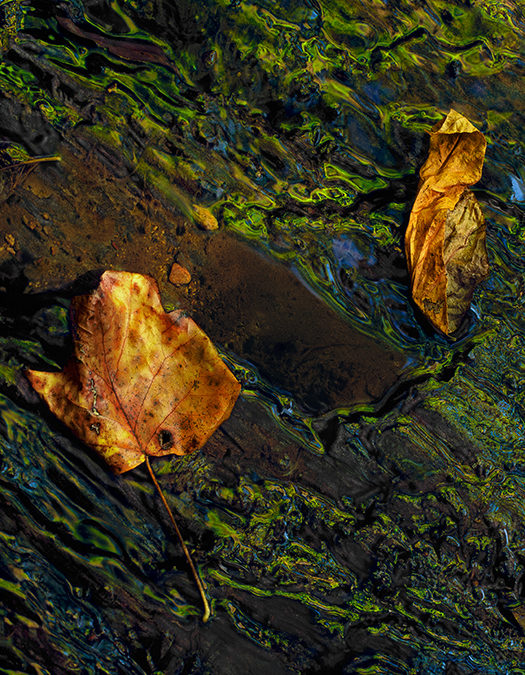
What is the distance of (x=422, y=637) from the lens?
7.35 ft

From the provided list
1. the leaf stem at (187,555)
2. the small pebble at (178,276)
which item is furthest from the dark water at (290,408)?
the small pebble at (178,276)

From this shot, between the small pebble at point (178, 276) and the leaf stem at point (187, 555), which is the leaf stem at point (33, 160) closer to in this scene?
the small pebble at point (178, 276)

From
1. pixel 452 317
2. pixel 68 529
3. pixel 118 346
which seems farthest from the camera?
pixel 452 317

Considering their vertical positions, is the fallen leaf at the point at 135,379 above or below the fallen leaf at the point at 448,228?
below

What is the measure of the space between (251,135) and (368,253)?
0.80m

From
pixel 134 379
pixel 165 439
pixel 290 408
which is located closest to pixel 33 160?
pixel 134 379

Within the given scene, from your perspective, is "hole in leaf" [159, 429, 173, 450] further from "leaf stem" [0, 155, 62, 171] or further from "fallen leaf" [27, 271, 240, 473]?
"leaf stem" [0, 155, 62, 171]

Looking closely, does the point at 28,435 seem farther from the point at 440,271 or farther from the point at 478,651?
the point at 478,651

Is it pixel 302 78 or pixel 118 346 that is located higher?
pixel 302 78

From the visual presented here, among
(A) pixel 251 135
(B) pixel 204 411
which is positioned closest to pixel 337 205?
(A) pixel 251 135

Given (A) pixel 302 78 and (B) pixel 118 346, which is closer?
(B) pixel 118 346

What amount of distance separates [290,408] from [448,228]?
3.66ft

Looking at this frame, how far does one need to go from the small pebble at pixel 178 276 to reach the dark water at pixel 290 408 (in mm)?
276

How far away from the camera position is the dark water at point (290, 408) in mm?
2164
